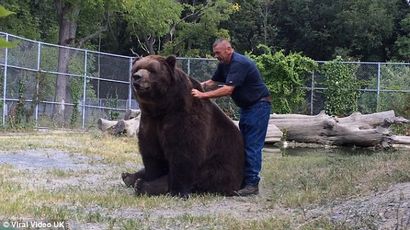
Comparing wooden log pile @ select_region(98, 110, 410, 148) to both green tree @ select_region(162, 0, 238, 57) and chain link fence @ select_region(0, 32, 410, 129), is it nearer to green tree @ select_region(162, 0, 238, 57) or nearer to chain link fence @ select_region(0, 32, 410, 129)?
chain link fence @ select_region(0, 32, 410, 129)

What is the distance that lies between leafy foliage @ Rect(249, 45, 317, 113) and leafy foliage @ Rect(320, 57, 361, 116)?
1.21 m

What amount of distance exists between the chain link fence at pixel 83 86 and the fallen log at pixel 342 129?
22.3 ft

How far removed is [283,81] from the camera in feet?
90.4

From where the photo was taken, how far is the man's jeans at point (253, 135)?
8438 millimetres

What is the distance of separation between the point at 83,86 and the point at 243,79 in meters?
18.6

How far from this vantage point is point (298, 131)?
19.2 m

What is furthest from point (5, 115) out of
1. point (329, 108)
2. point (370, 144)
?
point (329, 108)

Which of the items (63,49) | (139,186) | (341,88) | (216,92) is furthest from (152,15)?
(139,186)

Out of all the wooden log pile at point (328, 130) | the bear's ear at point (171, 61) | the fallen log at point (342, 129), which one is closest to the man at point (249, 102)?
the bear's ear at point (171, 61)

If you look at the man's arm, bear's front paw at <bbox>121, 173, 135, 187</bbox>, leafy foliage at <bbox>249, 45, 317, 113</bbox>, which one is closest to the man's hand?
the man's arm

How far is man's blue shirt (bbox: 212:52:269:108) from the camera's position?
26.7 feet

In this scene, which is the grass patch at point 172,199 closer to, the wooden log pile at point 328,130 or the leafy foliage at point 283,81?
the wooden log pile at point 328,130

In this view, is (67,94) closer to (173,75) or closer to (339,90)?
(339,90)

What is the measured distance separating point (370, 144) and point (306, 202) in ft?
37.9
